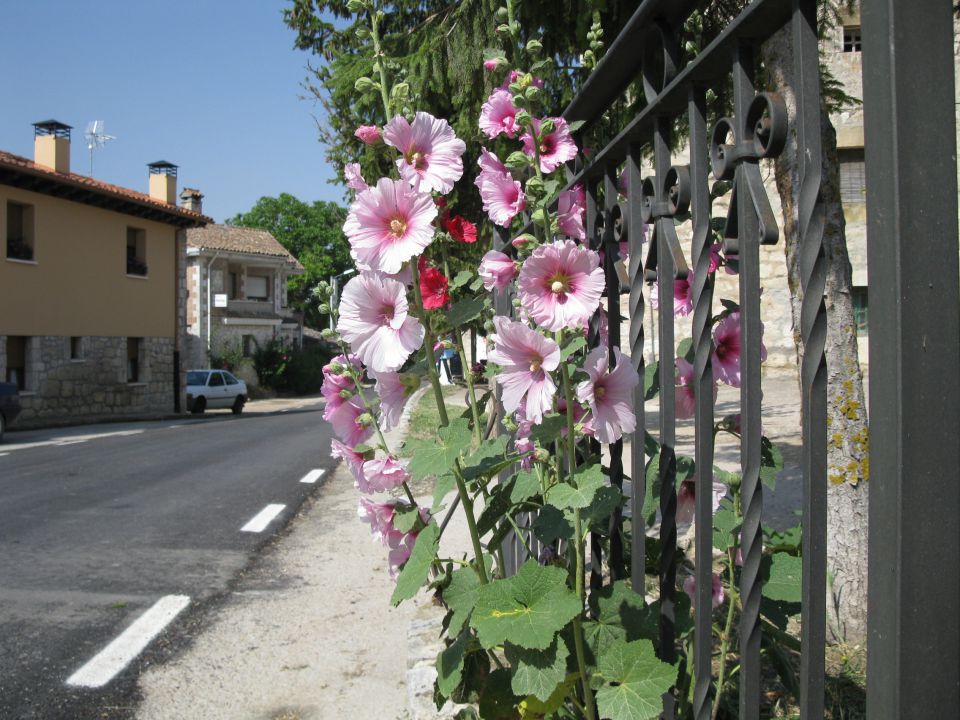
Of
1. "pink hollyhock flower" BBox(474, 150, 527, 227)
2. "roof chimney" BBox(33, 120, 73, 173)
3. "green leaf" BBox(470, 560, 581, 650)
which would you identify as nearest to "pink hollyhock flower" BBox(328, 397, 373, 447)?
"pink hollyhock flower" BBox(474, 150, 527, 227)

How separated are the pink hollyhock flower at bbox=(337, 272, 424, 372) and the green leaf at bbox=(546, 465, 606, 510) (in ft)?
1.22

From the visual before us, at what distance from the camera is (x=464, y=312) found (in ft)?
5.20

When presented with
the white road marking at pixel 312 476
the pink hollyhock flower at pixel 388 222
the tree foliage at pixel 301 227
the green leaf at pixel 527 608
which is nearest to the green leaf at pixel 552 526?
the green leaf at pixel 527 608

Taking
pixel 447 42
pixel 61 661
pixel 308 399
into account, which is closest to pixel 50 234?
pixel 308 399

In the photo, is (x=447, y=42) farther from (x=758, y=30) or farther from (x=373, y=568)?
(x=758, y=30)

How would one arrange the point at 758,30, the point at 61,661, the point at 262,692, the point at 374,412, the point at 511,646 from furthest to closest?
1. the point at 61,661
2. the point at 262,692
3. the point at 374,412
4. the point at 511,646
5. the point at 758,30

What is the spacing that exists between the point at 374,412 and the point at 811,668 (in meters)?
1.21

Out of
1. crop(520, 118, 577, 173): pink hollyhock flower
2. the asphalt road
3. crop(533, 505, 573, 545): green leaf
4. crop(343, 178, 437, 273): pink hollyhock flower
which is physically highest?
crop(520, 118, 577, 173): pink hollyhock flower

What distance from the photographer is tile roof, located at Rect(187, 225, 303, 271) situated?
140ft

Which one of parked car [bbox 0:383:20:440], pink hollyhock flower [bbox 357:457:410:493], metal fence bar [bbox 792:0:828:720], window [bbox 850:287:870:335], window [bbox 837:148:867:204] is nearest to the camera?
metal fence bar [bbox 792:0:828:720]

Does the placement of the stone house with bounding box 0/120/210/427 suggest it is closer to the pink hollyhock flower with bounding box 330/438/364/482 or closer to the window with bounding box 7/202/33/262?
the window with bounding box 7/202/33/262

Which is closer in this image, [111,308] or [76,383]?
[76,383]

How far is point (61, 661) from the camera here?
11.7 feet

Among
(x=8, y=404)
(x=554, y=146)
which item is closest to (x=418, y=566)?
(x=554, y=146)
